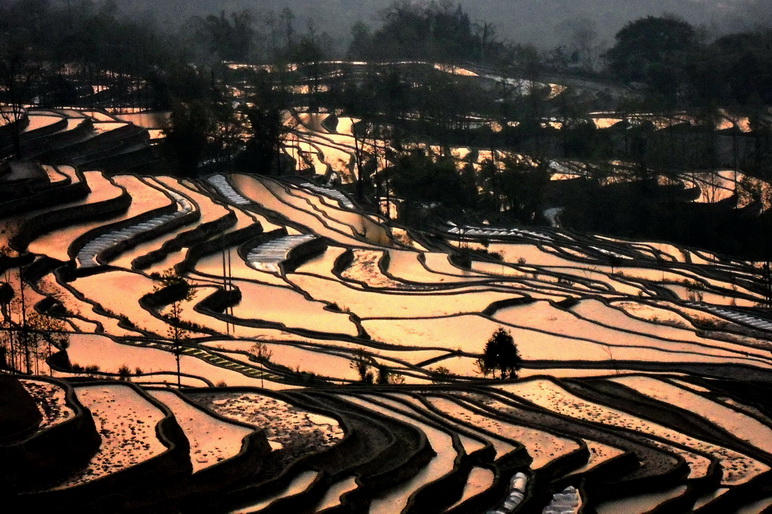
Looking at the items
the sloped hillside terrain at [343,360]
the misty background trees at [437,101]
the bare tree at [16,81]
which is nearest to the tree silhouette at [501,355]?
the sloped hillside terrain at [343,360]

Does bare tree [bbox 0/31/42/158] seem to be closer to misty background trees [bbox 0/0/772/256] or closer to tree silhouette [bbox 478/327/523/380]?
misty background trees [bbox 0/0/772/256]

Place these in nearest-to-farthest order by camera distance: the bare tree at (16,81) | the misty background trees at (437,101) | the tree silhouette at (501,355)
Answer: the tree silhouette at (501,355), the bare tree at (16,81), the misty background trees at (437,101)

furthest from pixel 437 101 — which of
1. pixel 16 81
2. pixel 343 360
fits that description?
pixel 343 360

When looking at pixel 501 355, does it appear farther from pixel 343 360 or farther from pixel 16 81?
pixel 16 81

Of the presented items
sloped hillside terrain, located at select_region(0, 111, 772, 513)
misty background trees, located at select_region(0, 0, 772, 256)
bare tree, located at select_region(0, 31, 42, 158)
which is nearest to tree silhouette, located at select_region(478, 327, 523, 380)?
sloped hillside terrain, located at select_region(0, 111, 772, 513)

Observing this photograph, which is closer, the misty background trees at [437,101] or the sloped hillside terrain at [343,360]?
the sloped hillside terrain at [343,360]

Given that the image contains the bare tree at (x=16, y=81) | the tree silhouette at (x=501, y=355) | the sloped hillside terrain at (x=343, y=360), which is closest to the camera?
the sloped hillside terrain at (x=343, y=360)

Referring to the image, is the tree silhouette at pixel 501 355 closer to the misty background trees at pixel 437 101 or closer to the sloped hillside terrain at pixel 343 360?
the sloped hillside terrain at pixel 343 360

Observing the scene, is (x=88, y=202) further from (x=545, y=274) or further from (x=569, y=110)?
(x=569, y=110)

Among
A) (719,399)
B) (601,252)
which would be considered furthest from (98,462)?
(601,252)
